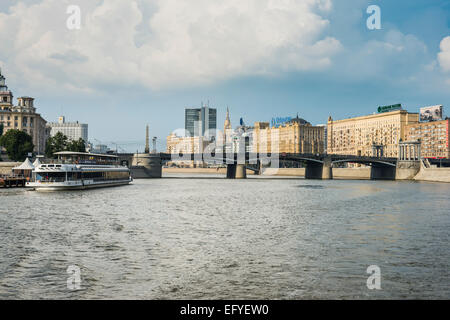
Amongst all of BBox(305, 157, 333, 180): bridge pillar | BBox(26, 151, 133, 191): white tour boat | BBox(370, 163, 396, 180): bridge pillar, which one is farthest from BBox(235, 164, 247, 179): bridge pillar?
BBox(26, 151, 133, 191): white tour boat

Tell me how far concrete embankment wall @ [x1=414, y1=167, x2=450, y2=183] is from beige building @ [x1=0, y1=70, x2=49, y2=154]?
403 ft

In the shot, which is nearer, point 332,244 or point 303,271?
point 303,271

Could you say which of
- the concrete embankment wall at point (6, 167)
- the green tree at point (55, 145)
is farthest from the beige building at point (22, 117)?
the concrete embankment wall at point (6, 167)

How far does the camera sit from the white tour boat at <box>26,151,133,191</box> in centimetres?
7131

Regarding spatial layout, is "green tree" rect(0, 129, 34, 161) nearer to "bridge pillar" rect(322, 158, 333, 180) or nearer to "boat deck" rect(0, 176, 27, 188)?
"boat deck" rect(0, 176, 27, 188)

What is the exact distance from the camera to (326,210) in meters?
48.3

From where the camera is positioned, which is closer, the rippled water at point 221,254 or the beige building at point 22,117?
the rippled water at point 221,254

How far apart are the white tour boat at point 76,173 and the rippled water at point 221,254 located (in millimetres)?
29948

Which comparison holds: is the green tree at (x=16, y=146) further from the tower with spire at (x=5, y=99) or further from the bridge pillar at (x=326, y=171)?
the bridge pillar at (x=326, y=171)

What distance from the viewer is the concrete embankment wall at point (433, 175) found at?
130375mm

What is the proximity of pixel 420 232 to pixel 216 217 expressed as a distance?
55.4ft

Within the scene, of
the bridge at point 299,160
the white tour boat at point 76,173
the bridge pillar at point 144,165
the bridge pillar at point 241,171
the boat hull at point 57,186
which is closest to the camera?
the boat hull at point 57,186
